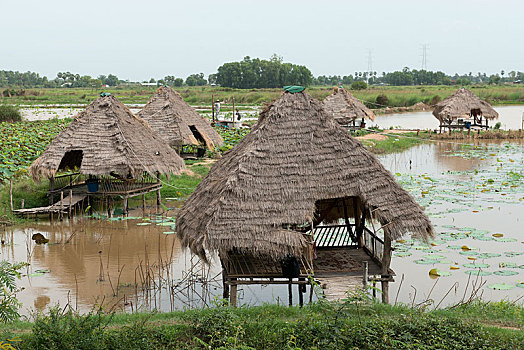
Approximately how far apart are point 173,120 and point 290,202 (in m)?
13.1

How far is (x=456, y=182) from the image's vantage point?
19.5 metres

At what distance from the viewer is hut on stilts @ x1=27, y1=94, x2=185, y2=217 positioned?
1468 centimetres

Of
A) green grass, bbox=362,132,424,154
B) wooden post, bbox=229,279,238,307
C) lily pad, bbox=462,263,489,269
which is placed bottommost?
lily pad, bbox=462,263,489,269

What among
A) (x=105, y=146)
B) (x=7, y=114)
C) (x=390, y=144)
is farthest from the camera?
(x=7, y=114)

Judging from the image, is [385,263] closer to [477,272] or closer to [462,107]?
[477,272]

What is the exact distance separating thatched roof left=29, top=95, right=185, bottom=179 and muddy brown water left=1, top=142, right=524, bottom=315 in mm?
1301

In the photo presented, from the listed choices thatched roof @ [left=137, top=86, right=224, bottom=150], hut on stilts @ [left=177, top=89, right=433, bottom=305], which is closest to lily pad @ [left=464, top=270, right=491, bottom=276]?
hut on stilts @ [left=177, top=89, right=433, bottom=305]

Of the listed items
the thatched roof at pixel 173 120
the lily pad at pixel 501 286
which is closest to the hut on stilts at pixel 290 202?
the lily pad at pixel 501 286

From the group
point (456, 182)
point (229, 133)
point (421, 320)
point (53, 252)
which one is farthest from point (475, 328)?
point (229, 133)

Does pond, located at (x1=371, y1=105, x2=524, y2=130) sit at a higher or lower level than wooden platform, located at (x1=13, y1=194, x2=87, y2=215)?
higher

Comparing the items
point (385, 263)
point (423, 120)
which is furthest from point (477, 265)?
point (423, 120)

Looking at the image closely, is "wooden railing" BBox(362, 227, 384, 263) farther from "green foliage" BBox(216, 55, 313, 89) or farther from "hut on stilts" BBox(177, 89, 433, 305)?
"green foliage" BBox(216, 55, 313, 89)

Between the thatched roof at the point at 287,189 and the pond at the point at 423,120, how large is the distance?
86.8ft

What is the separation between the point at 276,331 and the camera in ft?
24.0
